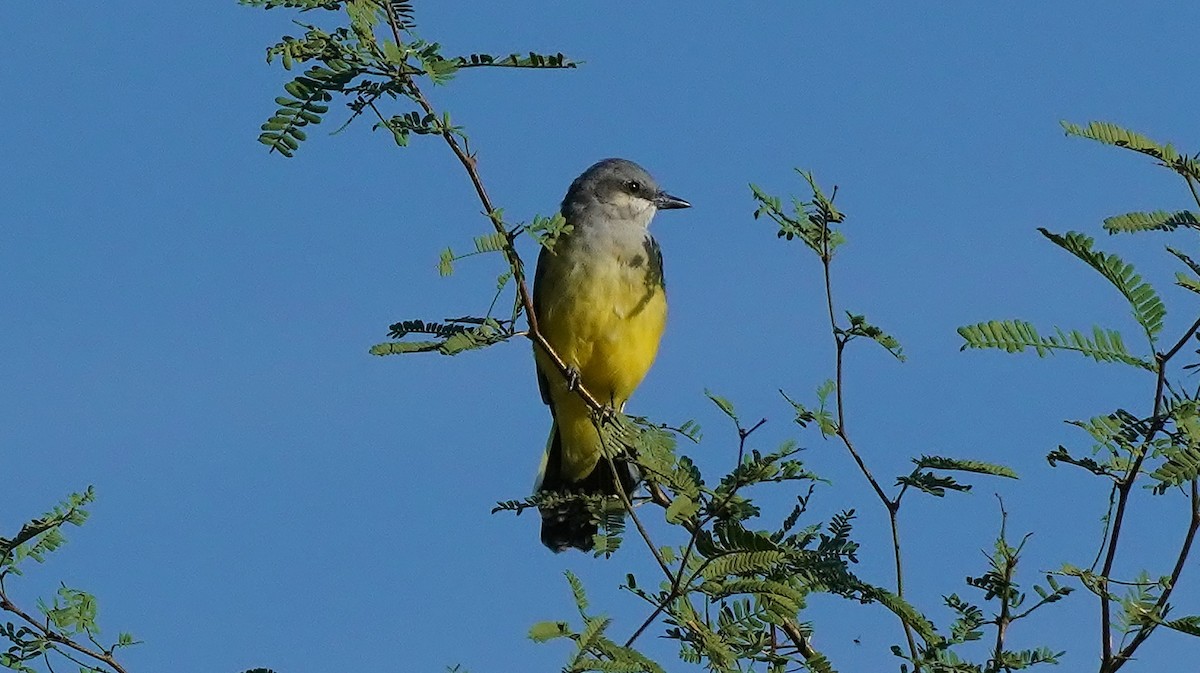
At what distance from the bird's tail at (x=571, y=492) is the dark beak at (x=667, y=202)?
1401mm

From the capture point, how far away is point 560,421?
27.6ft

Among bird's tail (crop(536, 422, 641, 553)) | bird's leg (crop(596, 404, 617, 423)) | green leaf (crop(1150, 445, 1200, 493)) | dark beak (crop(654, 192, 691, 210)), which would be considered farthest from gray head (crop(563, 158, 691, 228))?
green leaf (crop(1150, 445, 1200, 493))

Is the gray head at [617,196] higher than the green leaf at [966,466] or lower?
higher

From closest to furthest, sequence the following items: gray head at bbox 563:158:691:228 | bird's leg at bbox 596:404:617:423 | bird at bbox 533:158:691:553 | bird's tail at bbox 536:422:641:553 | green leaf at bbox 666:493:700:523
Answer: green leaf at bbox 666:493:700:523
bird's leg at bbox 596:404:617:423
bird's tail at bbox 536:422:641:553
bird at bbox 533:158:691:553
gray head at bbox 563:158:691:228

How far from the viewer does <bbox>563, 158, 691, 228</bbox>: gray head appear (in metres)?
8.55

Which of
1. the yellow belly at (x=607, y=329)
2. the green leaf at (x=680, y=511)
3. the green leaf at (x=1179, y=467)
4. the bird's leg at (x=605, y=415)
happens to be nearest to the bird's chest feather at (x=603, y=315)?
the yellow belly at (x=607, y=329)

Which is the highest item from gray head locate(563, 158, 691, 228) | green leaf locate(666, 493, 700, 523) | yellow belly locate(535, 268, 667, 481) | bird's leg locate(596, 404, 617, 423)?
gray head locate(563, 158, 691, 228)

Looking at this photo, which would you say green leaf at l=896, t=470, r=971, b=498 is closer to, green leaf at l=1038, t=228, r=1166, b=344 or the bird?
green leaf at l=1038, t=228, r=1166, b=344

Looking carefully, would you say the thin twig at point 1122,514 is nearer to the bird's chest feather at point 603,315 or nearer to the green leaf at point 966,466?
the green leaf at point 966,466

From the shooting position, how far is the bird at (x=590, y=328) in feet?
25.2

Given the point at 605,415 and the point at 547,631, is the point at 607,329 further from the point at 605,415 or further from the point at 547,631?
the point at 547,631

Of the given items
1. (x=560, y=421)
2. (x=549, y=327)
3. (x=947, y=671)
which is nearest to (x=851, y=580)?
(x=947, y=671)

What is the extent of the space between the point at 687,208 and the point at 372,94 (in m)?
5.02

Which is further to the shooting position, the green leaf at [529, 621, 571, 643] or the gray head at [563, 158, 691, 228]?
the gray head at [563, 158, 691, 228]
